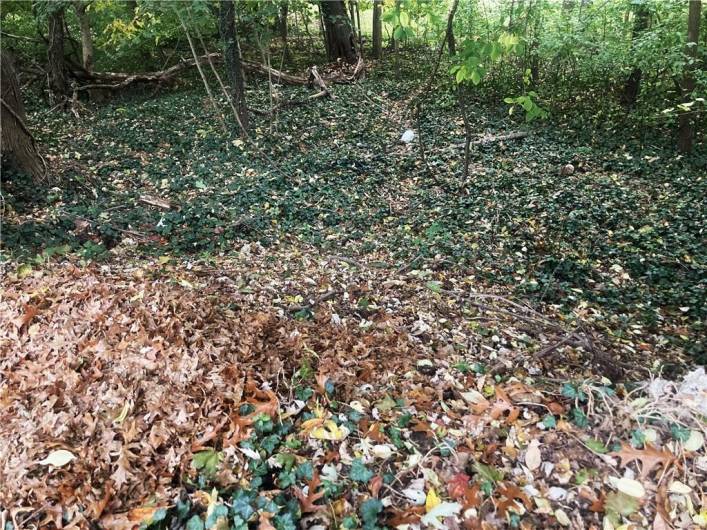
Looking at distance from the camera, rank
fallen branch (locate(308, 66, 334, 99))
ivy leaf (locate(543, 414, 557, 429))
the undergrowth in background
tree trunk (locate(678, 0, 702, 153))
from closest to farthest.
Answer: ivy leaf (locate(543, 414, 557, 429))
the undergrowth in background
tree trunk (locate(678, 0, 702, 153))
fallen branch (locate(308, 66, 334, 99))

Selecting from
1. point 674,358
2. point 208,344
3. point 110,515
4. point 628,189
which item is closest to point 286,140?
point 628,189

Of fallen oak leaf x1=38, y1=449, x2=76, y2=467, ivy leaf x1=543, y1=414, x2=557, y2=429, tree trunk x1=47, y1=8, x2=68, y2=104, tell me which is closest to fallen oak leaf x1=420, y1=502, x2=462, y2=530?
ivy leaf x1=543, y1=414, x2=557, y2=429

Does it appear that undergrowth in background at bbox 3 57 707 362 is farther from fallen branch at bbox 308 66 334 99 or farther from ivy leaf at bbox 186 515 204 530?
ivy leaf at bbox 186 515 204 530

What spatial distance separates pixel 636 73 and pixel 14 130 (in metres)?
8.98

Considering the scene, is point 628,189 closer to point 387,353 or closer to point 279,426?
point 387,353

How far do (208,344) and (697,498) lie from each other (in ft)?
7.58

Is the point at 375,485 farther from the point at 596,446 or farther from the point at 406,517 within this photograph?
the point at 596,446

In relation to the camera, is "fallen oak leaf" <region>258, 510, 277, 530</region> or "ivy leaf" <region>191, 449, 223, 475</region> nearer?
"fallen oak leaf" <region>258, 510, 277, 530</region>

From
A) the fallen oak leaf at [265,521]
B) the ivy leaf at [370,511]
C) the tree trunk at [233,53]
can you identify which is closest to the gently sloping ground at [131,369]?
the fallen oak leaf at [265,521]

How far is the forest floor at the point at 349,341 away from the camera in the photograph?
1864 millimetres

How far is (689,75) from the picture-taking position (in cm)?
630

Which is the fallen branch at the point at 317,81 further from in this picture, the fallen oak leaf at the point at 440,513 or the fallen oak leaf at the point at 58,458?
the fallen oak leaf at the point at 440,513

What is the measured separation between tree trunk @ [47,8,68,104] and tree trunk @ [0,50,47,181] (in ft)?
12.1

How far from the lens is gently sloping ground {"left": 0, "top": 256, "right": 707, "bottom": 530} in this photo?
1797mm
